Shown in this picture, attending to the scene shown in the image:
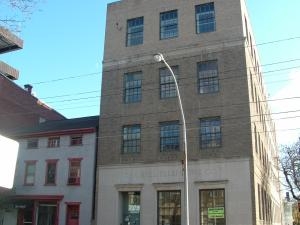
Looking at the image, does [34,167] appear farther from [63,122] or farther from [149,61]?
[149,61]

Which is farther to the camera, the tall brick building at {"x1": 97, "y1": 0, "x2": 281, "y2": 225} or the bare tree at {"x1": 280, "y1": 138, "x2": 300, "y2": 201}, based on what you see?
the bare tree at {"x1": 280, "y1": 138, "x2": 300, "y2": 201}

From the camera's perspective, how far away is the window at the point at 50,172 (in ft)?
126

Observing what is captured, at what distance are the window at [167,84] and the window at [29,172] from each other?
48.0 ft

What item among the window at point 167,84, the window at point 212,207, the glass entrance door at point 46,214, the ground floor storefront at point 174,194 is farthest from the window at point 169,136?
the glass entrance door at point 46,214

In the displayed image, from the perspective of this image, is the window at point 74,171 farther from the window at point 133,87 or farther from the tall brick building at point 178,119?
the window at point 133,87

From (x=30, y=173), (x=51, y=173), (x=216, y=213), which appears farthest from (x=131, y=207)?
(x=30, y=173)

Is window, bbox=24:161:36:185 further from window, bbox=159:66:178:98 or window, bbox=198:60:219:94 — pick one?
window, bbox=198:60:219:94

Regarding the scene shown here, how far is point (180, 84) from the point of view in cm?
3303

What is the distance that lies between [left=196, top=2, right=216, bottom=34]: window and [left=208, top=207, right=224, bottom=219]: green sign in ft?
43.8

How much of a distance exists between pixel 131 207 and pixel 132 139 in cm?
519

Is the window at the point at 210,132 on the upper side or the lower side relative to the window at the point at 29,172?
upper

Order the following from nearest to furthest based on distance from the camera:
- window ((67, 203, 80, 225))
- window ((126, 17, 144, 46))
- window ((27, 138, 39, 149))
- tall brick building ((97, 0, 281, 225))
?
tall brick building ((97, 0, 281, 225)), window ((126, 17, 144, 46)), window ((67, 203, 80, 225)), window ((27, 138, 39, 149))

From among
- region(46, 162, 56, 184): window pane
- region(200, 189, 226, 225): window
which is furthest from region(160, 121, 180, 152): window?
region(46, 162, 56, 184): window pane

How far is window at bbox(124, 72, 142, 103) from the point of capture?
114 feet
